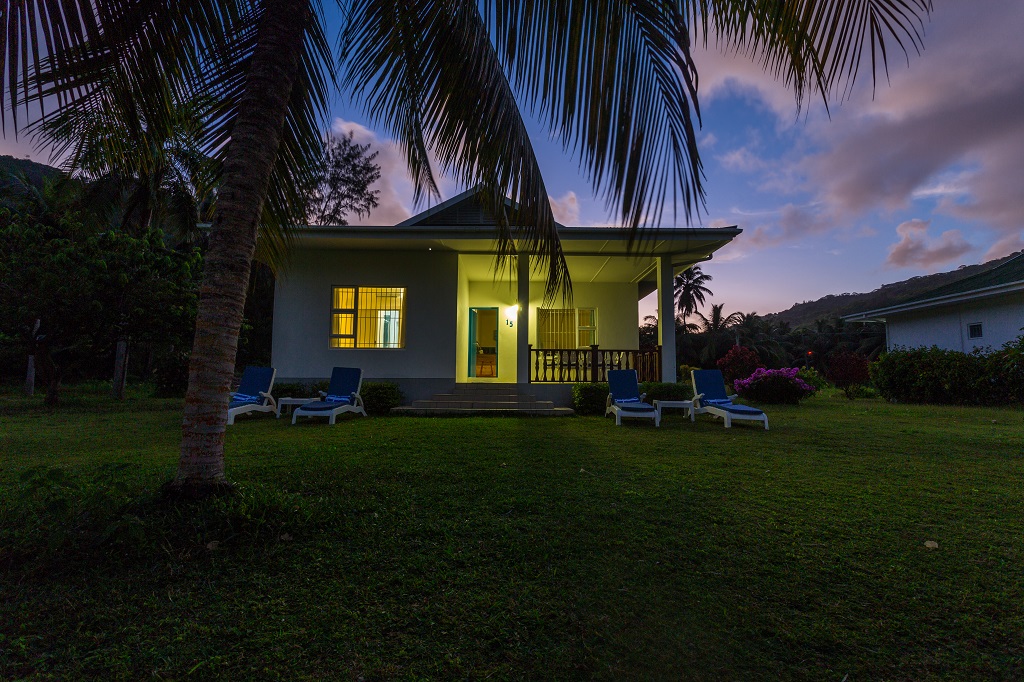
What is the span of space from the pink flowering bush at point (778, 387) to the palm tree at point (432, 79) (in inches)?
475

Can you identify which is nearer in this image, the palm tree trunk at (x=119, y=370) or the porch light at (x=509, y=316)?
the palm tree trunk at (x=119, y=370)

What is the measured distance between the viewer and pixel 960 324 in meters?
15.0

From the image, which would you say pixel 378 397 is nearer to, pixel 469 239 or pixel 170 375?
pixel 469 239

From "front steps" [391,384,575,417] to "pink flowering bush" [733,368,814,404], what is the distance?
677 centimetres

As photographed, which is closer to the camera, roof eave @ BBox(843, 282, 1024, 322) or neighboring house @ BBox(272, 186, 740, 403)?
neighboring house @ BBox(272, 186, 740, 403)

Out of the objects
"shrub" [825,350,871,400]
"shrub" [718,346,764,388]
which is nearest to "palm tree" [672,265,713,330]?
"shrub" [718,346,764,388]

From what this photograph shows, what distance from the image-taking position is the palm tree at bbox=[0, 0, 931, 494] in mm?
1787

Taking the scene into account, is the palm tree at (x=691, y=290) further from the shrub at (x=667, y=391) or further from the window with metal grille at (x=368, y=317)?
the window with metal grille at (x=368, y=317)

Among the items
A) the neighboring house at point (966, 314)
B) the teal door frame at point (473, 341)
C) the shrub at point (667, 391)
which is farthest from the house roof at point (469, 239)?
the neighboring house at point (966, 314)

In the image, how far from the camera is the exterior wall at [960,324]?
1333 cm

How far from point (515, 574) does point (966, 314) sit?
64.5ft

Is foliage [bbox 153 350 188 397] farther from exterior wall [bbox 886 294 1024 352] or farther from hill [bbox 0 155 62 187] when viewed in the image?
exterior wall [bbox 886 294 1024 352]

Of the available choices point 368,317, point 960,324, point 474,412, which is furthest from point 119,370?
point 960,324

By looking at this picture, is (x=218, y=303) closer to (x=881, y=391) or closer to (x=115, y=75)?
(x=115, y=75)
